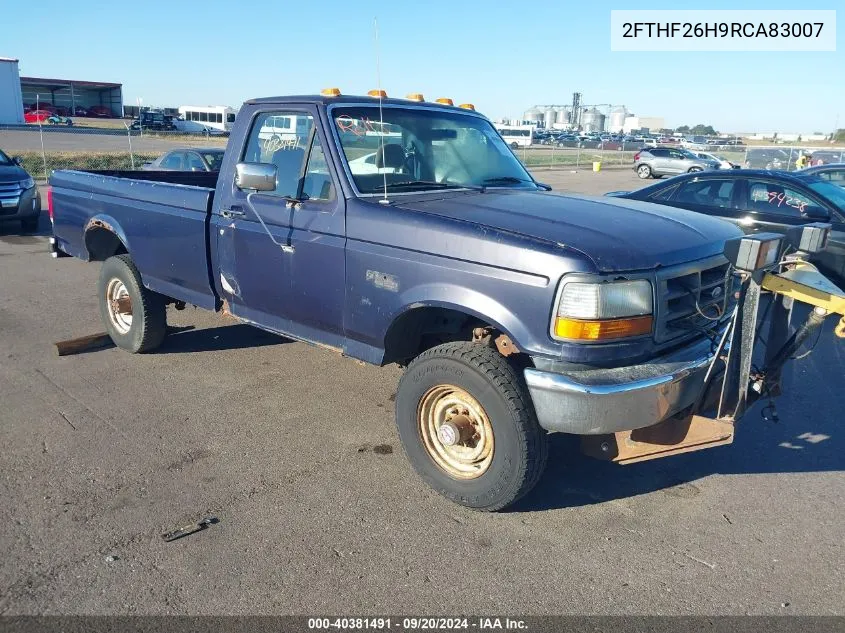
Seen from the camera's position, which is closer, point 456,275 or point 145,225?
point 456,275

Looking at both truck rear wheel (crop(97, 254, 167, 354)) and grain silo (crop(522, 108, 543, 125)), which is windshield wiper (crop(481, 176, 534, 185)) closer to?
truck rear wheel (crop(97, 254, 167, 354))

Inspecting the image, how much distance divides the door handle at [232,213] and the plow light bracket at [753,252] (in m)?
2.99

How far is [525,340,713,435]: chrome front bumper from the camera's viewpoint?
315 cm

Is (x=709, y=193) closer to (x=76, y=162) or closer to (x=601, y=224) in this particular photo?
(x=601, y=224)

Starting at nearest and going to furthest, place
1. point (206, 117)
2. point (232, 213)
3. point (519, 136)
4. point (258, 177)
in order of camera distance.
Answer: point (258, 177) < point (232, 213) < point (519, 136) < point (206, 117)

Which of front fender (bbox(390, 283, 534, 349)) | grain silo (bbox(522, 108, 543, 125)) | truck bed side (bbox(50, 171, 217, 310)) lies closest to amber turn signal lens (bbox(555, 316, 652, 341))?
front fender (bbox(390, 283, 534, 349))

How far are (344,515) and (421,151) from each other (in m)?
2.36

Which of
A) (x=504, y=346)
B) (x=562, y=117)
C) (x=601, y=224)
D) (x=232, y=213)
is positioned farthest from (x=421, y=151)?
(x=562, y=117)

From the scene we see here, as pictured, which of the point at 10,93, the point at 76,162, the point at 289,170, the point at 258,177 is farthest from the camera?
the point at 10,93

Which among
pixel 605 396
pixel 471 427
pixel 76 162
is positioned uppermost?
pixel 76 162

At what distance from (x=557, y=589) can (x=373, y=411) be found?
2.22 meters

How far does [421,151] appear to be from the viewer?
4.52 m

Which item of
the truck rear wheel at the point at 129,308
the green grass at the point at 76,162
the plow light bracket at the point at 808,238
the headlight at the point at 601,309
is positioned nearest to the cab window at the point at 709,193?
the plow light bracket at the point at 808,238

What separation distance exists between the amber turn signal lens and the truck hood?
0.83 ft
